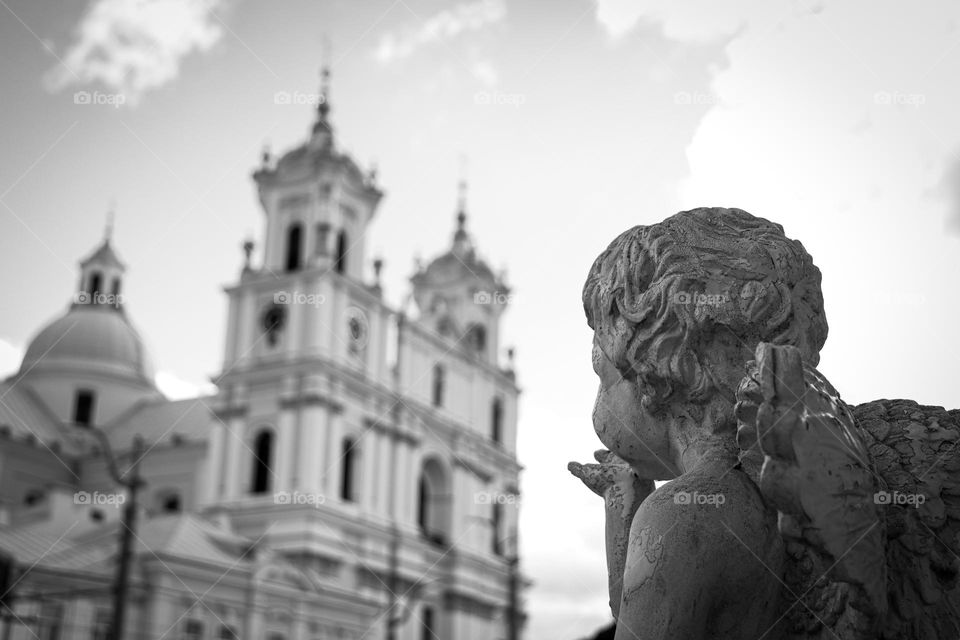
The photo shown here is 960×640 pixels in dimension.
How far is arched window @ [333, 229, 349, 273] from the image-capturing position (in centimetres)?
3841

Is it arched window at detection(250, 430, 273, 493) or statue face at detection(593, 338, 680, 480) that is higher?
arched window at detection(250, 430, 273, 493)

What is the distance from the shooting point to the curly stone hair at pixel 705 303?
5.84 feet

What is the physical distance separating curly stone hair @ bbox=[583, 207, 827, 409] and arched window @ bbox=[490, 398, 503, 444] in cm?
4384

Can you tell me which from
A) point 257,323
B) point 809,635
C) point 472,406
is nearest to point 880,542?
point 809,635

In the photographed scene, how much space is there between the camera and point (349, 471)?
37156mm

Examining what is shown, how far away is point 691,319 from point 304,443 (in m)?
33.6

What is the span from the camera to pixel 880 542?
1.46m

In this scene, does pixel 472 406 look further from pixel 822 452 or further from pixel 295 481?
pixel 822 452

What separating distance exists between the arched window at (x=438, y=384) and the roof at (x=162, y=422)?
29.5ft

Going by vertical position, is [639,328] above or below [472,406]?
below

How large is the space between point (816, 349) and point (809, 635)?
48 cm

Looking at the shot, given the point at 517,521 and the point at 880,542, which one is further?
the point at 517,521

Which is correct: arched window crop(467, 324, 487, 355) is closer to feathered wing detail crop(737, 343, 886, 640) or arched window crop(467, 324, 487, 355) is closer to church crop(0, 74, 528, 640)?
church crop(0, 74, 528, 640)

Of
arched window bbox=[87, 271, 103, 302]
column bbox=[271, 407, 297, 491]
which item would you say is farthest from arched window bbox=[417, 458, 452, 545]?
arched window bbox=[87, 271, 103, 302]
